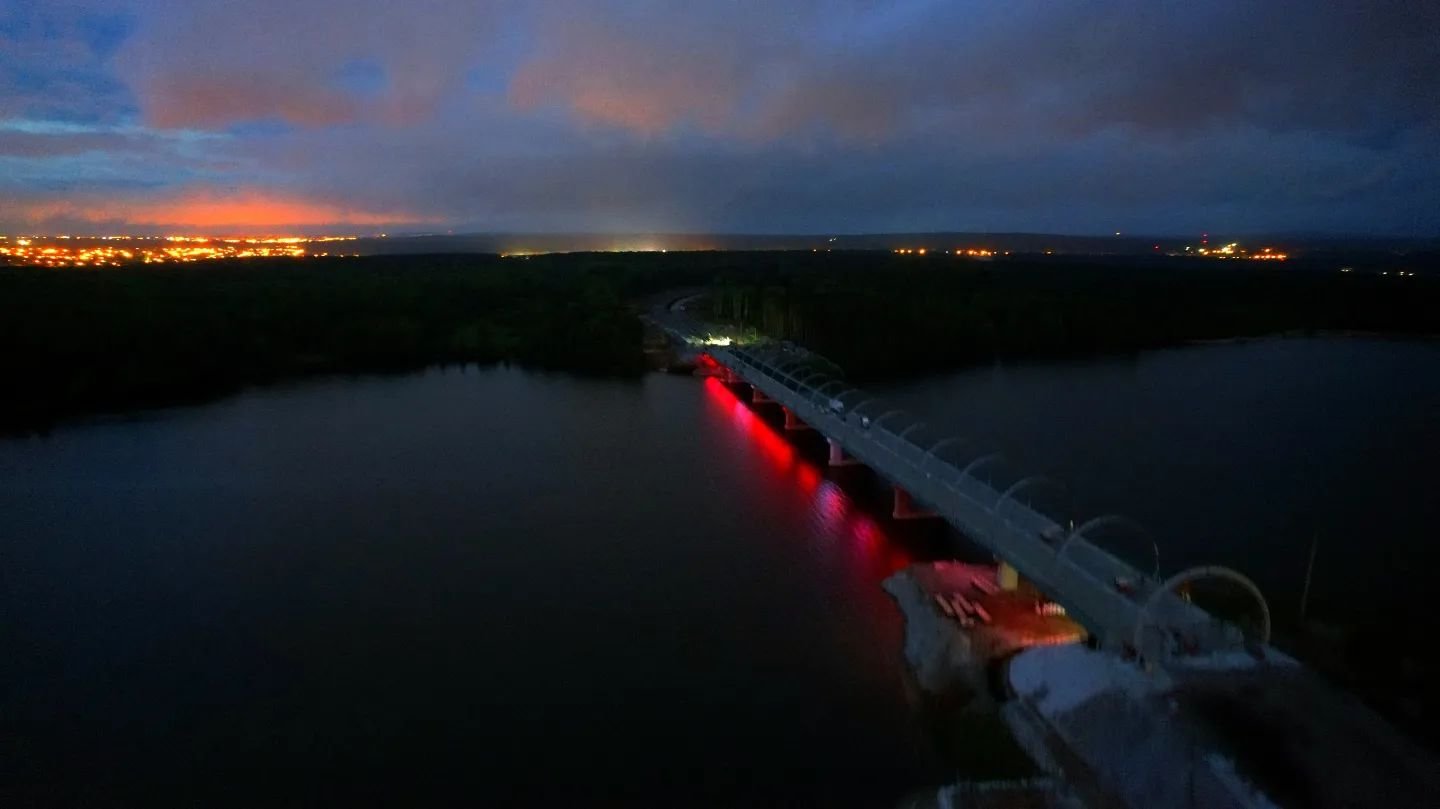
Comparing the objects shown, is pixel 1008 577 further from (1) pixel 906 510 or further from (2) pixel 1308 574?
(2) pixel 1308 574

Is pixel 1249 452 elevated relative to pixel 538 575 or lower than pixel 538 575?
elevated

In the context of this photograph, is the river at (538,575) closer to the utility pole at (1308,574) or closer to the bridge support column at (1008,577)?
the utility pole at (1308,574)

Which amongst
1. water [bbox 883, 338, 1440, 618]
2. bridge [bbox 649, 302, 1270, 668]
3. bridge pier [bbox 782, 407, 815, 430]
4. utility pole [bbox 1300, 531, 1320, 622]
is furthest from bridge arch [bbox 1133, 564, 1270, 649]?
bridge pier [bbox 782, 407, 815, 430]

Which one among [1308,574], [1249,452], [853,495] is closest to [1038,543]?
[1308,574]

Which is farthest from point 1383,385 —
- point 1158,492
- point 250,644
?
point 250,644

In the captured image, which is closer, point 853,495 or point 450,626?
point 450,626

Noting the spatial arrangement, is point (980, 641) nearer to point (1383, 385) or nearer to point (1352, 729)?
point (1352, 729)

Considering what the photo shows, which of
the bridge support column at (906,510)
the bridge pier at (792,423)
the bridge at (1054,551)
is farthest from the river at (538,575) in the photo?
the bridge at (1054,551)
